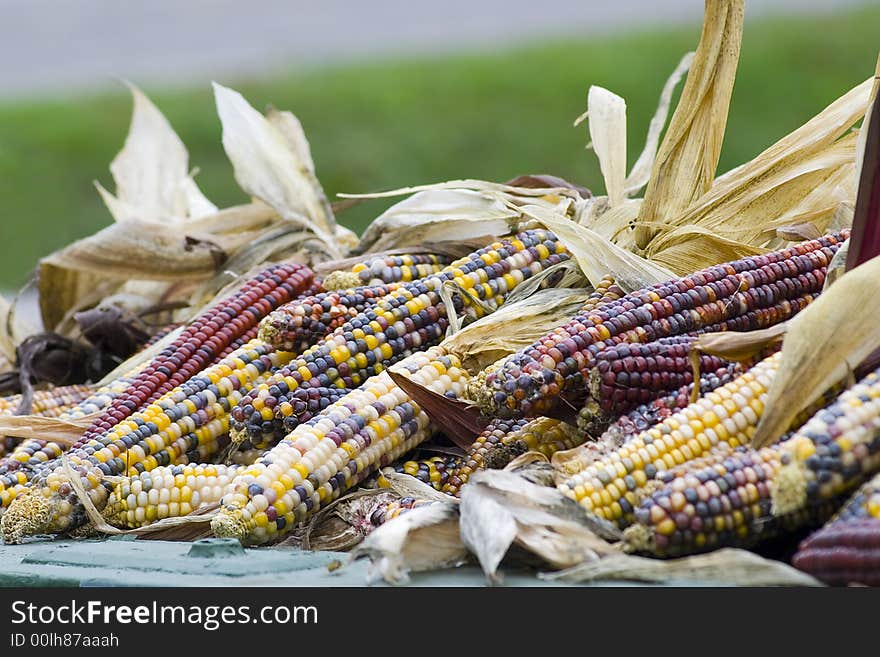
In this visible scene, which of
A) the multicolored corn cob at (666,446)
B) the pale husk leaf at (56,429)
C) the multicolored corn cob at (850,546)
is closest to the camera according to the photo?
the multicolored corn cob at (850,546)

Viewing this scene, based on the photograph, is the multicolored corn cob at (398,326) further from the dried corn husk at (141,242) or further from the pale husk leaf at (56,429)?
the dried corn husk at (141,242)

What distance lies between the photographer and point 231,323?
2.42 m

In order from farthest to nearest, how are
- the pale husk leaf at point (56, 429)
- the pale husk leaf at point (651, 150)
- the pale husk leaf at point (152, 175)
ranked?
the pale husk leaf at point (152, 175), the pale husk leaf at point (651, 150), the pale husk leaf at point (56, 429)

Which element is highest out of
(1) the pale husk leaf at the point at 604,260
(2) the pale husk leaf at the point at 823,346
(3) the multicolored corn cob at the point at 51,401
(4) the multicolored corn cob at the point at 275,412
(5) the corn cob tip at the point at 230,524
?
(2) the pale husk leaf at the point at 823,346

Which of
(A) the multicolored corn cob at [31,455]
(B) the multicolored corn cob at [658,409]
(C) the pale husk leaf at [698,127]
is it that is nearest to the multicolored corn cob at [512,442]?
(B) the multicolored corn cob at [658,409]

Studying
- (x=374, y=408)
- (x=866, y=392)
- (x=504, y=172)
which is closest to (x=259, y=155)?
(x=374, y=408)

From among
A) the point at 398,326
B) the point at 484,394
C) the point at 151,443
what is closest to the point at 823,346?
the point at 484,394

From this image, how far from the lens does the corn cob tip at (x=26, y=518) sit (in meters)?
2.01

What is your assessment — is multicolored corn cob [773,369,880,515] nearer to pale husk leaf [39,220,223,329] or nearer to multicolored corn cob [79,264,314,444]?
multicolored corn cob [79,264,314,444]

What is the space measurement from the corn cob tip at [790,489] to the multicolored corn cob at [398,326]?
0.90m

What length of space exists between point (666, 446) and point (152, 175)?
277cm

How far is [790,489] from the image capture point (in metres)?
1.40

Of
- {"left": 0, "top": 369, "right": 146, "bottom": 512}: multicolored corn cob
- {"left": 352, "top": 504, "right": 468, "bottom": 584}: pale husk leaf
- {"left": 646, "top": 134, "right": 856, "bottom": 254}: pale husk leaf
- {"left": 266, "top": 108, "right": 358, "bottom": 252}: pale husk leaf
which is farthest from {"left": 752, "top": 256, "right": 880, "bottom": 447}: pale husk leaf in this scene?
{"left": 266, "top": 108, "right": 358, "bottom": 252}: pale husk leaf
